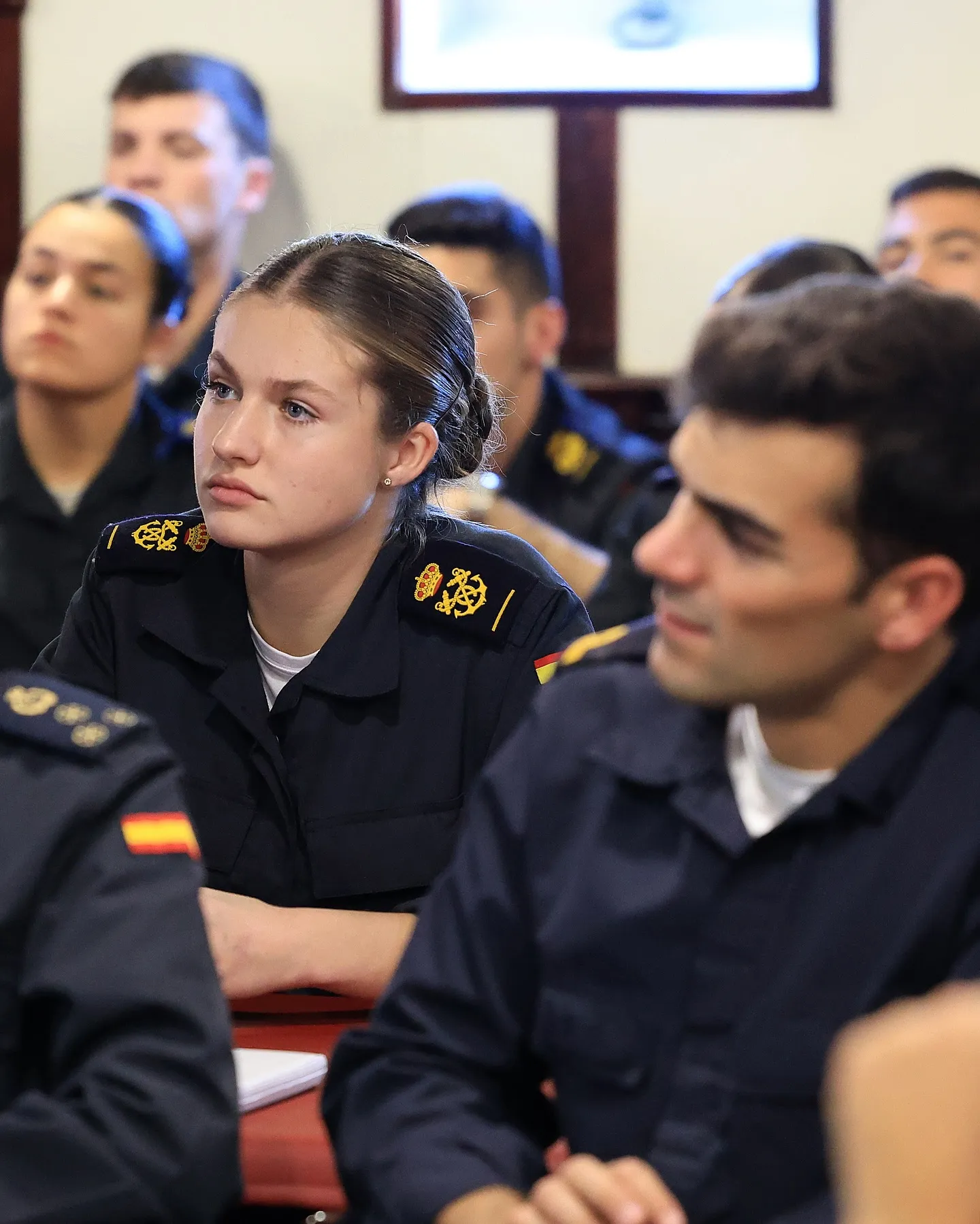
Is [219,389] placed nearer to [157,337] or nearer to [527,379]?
[157,337]

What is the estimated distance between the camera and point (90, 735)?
Answer: 122 cm

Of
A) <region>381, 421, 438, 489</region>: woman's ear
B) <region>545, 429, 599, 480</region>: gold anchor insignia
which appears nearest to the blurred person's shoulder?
<region>545, 429, 599, 480</region>: gold anchor insignia

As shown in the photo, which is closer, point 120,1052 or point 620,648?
point 120,1052

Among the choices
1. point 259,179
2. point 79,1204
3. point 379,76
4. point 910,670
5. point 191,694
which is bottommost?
point 79,1204

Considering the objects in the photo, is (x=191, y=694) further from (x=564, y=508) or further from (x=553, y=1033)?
(x=564, y=508)

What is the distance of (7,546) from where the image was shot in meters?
3.12

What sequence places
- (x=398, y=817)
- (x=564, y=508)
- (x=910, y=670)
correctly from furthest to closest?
1. (x=564, y=508)
2. (x=398, y=817)
3. (x=910, y=670)

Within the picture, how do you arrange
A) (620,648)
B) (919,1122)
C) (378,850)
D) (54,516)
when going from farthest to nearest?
(54,516), (378,850), (620,648), (919,1122)

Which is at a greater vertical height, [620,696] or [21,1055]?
[620,696]

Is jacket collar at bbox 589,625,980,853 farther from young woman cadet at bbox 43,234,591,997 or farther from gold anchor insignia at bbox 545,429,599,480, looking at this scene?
gold anchor insignia at bbox 545,429,599,480

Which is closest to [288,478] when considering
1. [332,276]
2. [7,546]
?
[332,276]

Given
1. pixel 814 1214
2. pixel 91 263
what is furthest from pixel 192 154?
pixel 814 1214

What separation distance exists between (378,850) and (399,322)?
0.58m

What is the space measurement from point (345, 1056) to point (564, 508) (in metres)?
2.43
